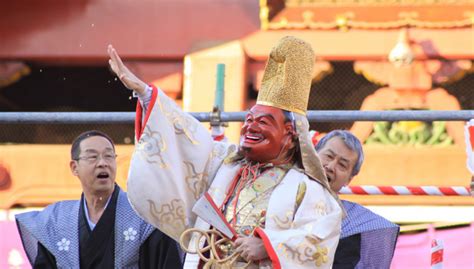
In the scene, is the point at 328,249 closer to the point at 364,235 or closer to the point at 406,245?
the point at 364,235

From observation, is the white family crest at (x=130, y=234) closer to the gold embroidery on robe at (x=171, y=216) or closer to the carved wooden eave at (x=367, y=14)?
the gold embroidery on robe at (x=171, y=216)

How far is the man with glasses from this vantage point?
14.6 ft

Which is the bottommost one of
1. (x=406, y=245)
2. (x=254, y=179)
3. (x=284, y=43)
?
(x=406, y=245)

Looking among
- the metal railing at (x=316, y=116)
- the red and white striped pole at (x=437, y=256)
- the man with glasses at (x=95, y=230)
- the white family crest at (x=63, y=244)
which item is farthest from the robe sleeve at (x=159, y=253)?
the red and white striped pole at (x=437, y=256)

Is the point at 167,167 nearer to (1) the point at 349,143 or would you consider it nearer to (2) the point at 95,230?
(2) the point at 95,230

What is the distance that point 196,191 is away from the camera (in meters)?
3.94

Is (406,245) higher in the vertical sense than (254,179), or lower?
lower

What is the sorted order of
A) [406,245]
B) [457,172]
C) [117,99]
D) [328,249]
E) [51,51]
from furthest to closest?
1. [117,99]
2. [51,51]
3. [457,172]
4. [406,245]
5. [328,249]

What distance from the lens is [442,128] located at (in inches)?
320

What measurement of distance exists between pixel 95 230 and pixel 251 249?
93 cm

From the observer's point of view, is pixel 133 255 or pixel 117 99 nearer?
pixel 133 255

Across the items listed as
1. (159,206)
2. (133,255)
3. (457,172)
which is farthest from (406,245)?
(457,172)

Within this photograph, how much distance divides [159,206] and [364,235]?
100cm

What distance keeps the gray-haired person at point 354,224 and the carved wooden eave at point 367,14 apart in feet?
12.2
